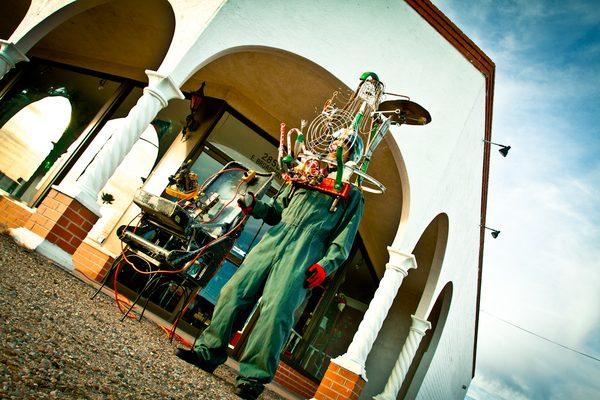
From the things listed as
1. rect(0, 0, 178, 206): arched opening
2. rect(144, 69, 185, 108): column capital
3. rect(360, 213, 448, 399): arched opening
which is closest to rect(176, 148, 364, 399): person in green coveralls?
rect(144, 69, 185, 108): column capital

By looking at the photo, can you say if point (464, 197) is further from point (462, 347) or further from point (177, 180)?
point (462, 347)

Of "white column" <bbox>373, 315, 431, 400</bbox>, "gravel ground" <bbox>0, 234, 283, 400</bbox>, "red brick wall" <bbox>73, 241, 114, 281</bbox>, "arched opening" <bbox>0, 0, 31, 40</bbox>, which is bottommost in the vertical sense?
"red brick wall" <bbox>73, 241, 114, 281</bbox>

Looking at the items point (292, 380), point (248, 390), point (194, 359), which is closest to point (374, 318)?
point (292, 380)

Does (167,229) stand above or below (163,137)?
below

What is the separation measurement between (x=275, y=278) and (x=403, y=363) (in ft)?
15.7

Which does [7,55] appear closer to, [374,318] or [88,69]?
[88,69]

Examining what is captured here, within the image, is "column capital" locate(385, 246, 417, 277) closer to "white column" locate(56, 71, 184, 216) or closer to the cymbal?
the cymbal

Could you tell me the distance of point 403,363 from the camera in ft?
19.4

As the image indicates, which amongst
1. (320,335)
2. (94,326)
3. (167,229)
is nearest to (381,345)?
(320,335)

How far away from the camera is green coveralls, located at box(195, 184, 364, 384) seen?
2047 millimetres

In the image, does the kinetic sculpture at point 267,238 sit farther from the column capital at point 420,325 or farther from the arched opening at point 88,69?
the column capital at point 420,325

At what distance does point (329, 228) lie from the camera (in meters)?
2.46

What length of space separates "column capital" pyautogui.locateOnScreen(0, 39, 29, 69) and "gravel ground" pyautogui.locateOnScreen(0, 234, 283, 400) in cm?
319

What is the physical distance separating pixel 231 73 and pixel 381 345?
27.4 ft
